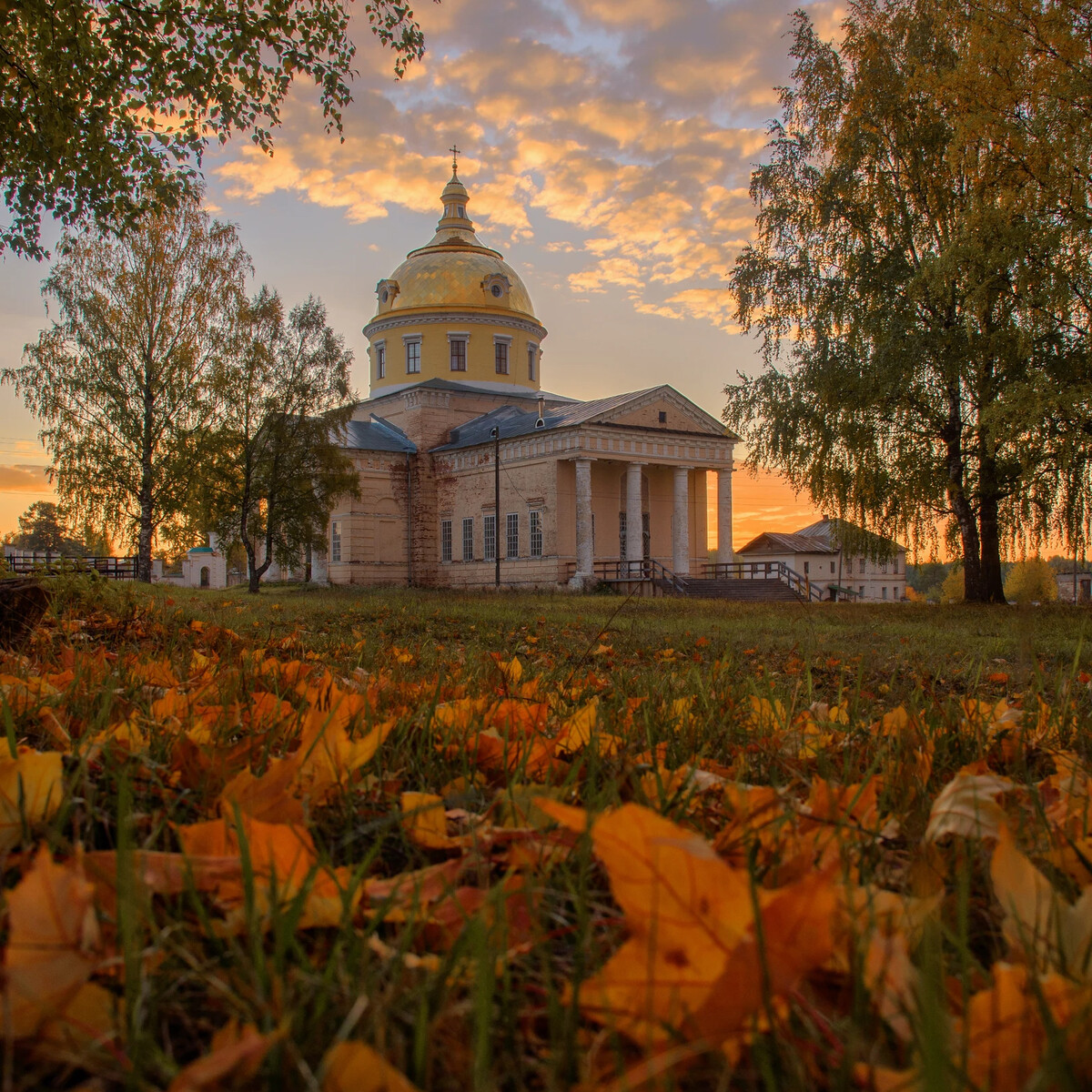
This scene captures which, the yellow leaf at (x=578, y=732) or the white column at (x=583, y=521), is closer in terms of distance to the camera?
the yellow leaf at (x=578, y=732)

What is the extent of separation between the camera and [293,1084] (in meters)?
0.59

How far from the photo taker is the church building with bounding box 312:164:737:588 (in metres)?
33.9

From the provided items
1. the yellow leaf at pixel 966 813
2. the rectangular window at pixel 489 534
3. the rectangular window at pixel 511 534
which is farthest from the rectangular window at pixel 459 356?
the yellow leaf at pixel 966 813

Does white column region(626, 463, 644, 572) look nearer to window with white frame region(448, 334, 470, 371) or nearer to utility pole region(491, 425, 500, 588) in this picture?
utility pole region(491, 425, 500, 588)

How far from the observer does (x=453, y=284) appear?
137ft

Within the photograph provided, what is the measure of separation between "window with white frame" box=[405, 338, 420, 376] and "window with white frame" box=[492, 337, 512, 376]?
363cm

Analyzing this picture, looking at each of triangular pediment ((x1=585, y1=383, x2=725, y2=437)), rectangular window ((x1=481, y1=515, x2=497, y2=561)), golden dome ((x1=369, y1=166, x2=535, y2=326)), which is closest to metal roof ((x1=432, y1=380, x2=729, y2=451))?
triangular pediment ((x1=585, y1=383, x2=725, y2=437))

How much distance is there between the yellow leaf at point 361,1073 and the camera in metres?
0.51

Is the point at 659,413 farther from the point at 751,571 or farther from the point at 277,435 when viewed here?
the point at 277,435

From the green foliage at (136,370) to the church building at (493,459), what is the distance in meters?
9.72

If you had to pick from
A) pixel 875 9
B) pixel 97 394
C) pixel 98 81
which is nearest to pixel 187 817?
pixel 98 81

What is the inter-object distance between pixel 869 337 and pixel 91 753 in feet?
A: 62.3

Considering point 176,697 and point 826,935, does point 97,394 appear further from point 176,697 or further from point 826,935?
point 826,935

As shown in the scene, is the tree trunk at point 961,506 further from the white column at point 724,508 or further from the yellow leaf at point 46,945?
the yellow leaf at point 46,945
